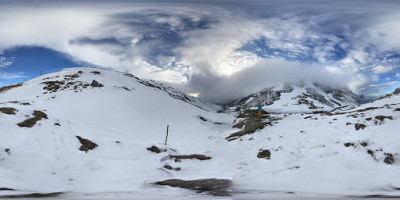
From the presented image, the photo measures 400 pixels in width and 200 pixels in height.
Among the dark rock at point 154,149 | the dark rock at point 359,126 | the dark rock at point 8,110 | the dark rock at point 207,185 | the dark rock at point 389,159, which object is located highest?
the dark rock at point 8,110

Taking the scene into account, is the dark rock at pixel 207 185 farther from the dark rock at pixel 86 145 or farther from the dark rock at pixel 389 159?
the dark rock at pixel 389 159

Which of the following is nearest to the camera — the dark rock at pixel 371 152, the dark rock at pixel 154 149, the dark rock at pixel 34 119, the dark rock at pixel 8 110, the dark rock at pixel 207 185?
the dark rock at pixel 207 185

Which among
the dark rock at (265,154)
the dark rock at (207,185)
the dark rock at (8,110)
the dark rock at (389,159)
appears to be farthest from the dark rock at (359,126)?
the dark rock at (8,110)

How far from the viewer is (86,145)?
68.2ft

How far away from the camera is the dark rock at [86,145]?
2011 cm

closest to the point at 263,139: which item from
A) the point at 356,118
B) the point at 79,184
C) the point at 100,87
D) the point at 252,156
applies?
the point at 252,156

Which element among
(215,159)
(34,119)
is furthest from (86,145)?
(215,159)

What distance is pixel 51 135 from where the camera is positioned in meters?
19.7

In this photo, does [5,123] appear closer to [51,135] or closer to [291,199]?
[51,135]

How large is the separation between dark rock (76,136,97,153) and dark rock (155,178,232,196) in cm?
937

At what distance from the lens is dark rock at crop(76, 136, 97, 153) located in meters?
20.1

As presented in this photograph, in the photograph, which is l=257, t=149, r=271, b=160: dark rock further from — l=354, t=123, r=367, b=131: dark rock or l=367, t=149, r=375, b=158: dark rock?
l=354, t=123, r=367, b=131: dark rock

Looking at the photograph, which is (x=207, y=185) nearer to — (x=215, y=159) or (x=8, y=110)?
(x=215, y=159)

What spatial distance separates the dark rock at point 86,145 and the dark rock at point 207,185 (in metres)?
9.37
